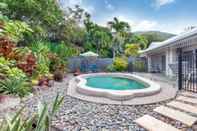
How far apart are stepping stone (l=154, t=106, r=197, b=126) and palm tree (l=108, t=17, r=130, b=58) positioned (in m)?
30.1

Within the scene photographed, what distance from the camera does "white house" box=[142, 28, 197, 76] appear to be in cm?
1153

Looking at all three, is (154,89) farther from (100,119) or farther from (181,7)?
(181,7)

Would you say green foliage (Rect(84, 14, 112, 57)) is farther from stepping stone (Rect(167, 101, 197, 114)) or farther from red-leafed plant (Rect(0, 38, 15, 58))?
Answer: stepping stone (Rect(167, 101, 197, 114))

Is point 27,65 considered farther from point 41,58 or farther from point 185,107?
point 185,107

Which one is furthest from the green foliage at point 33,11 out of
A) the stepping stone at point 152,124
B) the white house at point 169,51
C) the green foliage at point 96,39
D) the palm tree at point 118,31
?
the palm tree at point 118,31

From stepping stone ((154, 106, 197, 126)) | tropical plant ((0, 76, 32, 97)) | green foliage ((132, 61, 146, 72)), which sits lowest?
stepping stone ((154, 106, 197, 126))

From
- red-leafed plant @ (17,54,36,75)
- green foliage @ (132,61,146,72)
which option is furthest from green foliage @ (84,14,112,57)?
red-leafed plant @ (17,54,36,75)

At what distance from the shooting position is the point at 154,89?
9797mm

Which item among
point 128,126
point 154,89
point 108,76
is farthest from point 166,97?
point 108,76

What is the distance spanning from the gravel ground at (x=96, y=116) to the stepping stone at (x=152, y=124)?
19 cm

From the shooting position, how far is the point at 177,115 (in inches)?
242

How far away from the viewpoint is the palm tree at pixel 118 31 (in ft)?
121

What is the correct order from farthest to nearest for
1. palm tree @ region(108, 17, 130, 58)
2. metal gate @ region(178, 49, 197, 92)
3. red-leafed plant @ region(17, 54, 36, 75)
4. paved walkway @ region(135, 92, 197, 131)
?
palm tree @ region(108, 17, 130, 58) < red-leafed plant @ region(17, 54, 36, 75) < metal gate @ region(178, 49, 197, 92) < paved walkway @ region(135, 92, 197, 131)

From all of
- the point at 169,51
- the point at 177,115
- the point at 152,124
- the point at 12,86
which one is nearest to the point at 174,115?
the point at 177,115
